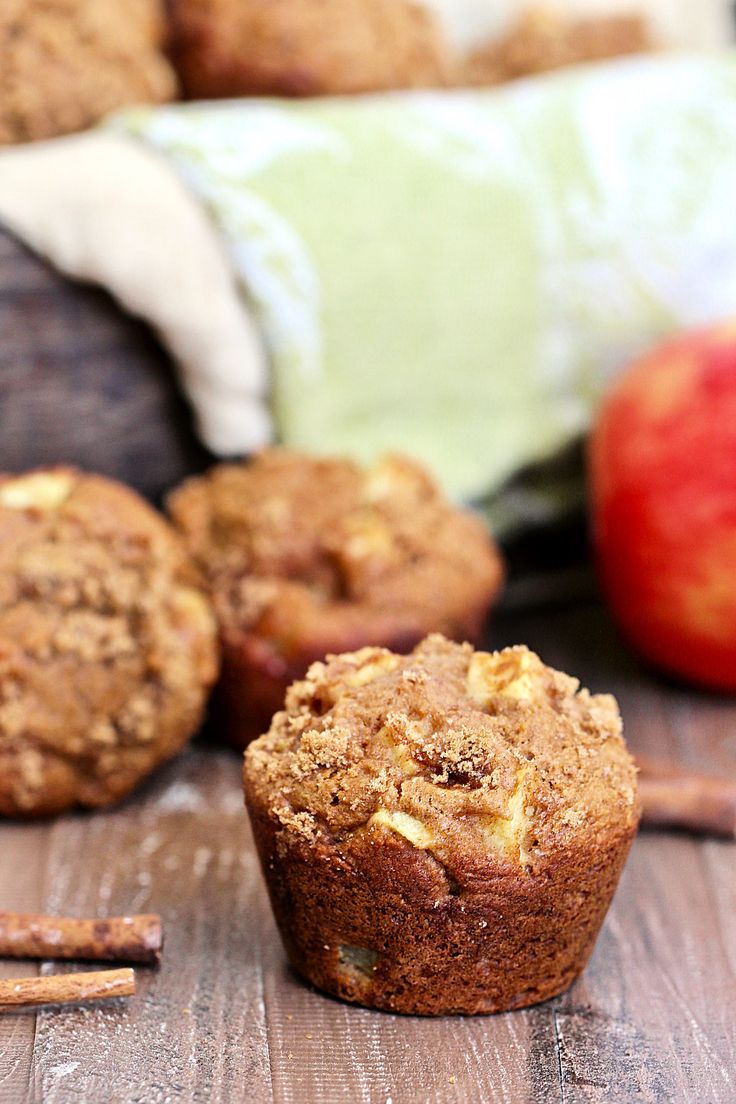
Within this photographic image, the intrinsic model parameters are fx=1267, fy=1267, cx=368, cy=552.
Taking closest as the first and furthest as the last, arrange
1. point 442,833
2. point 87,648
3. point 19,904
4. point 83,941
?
point 442,833 < point 83,941 < point 19,904 < point 87,648

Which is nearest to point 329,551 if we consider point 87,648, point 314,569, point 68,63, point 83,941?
point 314,569

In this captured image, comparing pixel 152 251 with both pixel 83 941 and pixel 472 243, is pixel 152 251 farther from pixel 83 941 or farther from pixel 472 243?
pixel 83 941

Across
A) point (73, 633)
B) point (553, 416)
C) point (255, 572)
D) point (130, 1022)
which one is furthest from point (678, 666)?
point (130, 1022)

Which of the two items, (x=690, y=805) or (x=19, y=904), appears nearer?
(x=19, y=904)

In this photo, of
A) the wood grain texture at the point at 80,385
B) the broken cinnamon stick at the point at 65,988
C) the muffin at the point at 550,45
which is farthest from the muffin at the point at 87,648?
the muffin at the point at 550,45

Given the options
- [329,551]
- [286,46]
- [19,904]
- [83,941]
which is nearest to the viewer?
[83,941]

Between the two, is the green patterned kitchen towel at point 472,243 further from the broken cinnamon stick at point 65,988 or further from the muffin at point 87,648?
the broken cinnamon stick at point 65,988

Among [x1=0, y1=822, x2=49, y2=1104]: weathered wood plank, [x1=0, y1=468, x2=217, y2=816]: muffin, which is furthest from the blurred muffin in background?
[x1=0, y1=822, x2=49, y2=1104]: weathered wood plank
